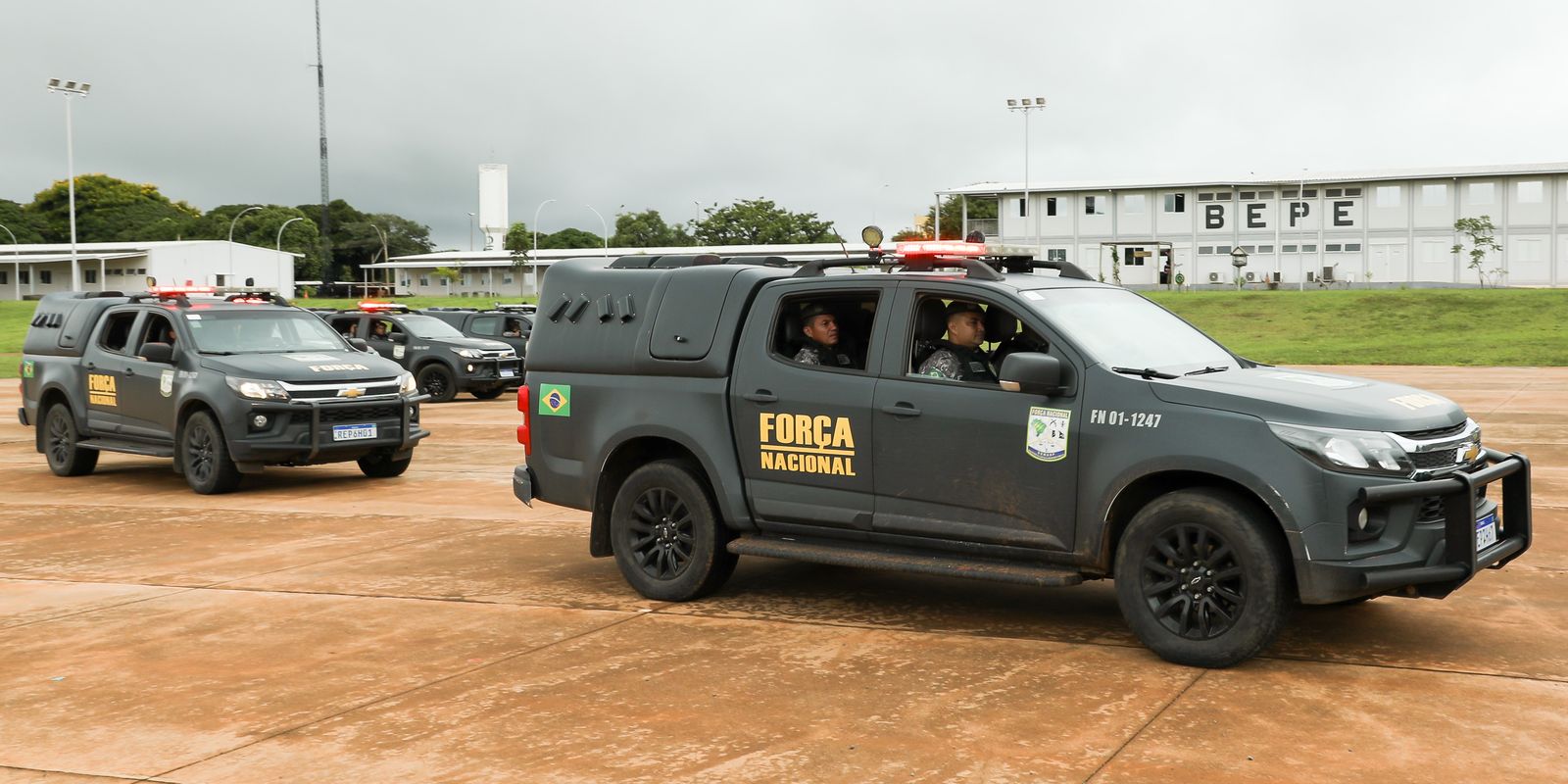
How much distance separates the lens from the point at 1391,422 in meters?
5.92

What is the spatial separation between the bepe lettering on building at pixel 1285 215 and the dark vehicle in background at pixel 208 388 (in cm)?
6301

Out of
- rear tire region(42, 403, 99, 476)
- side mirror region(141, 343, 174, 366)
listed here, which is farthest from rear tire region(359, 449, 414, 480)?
rear tire region(42, 403, 99, 476)

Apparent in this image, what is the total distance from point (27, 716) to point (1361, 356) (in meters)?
35.4

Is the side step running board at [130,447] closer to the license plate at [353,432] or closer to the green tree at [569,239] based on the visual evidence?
the license plate at [353,432]

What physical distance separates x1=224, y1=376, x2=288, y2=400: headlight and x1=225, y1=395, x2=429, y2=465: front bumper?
0.08 m

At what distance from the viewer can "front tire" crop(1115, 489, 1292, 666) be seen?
5.88m

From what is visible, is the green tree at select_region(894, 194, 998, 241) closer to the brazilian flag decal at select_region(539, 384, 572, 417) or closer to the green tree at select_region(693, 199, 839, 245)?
the green tree at select_region(693, 199, 839, 245)

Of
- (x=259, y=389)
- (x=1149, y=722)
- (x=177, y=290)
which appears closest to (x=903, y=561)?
(x=1149, y=722)

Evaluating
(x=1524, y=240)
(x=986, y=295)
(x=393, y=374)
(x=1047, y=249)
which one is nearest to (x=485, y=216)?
(x=1047, y=249)

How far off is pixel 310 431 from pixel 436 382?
13.0 metres

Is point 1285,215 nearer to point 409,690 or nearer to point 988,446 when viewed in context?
point 988,446

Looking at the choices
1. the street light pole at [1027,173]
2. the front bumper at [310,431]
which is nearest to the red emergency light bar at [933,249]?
the front bumper at [310,431]

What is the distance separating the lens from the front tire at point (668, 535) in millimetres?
7613

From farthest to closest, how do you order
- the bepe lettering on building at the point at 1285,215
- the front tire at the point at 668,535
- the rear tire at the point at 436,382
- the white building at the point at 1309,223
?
the bepe lettering on building at the point at 1285,215, the white building at the point at 1309,223, the rear tire at the point at 436,382, the front tire at the point at 668,535
